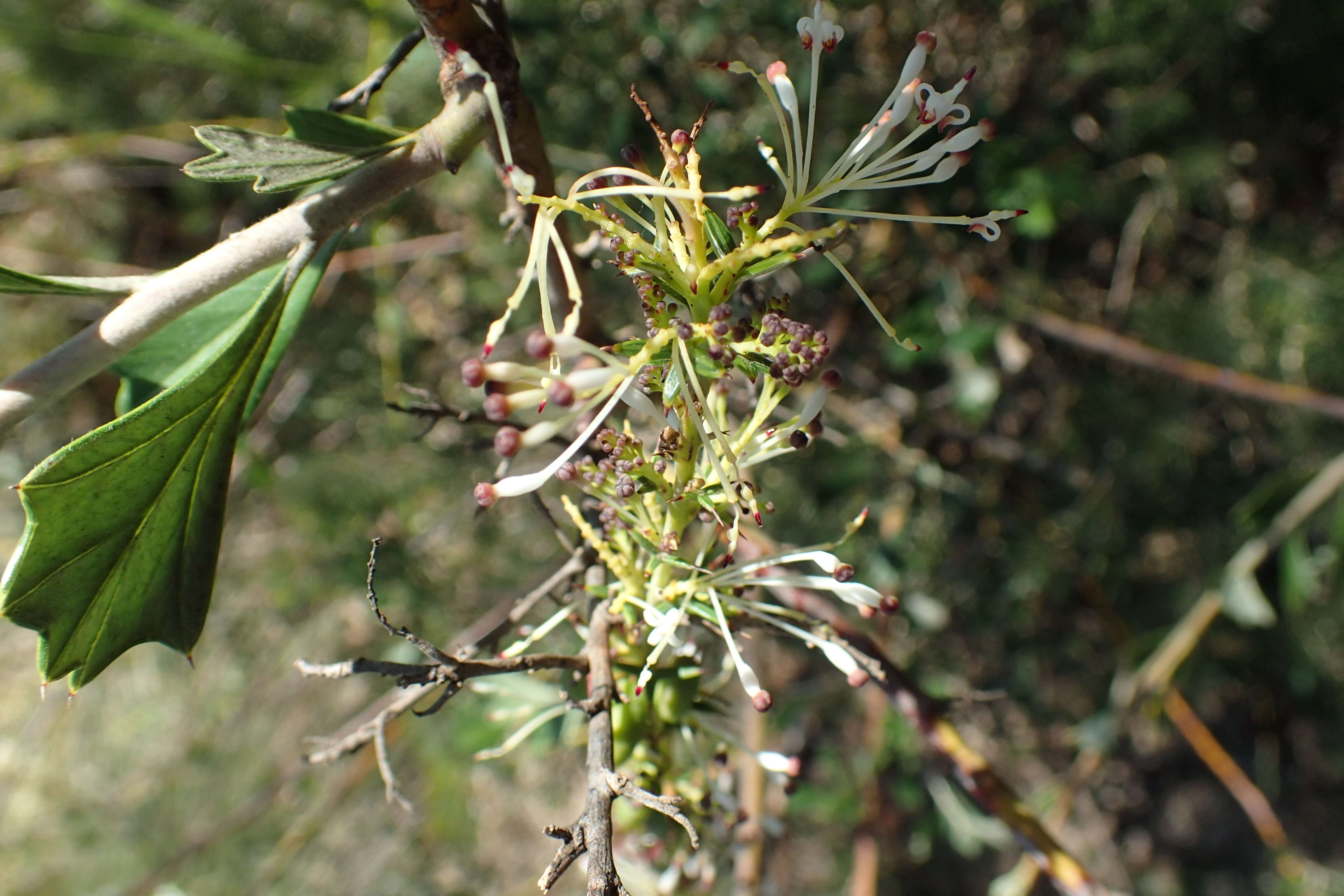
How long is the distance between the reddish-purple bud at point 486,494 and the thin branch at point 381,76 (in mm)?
227

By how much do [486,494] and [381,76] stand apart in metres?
0.24

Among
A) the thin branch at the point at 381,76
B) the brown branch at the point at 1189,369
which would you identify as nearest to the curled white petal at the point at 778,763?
the thin branch at the point at 381,76

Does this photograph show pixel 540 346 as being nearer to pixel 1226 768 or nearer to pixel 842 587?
pixel 842 587

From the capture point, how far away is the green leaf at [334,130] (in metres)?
0.40

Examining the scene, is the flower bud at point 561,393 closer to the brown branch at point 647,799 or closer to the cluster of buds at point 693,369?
the cluster of buds at point 693,369

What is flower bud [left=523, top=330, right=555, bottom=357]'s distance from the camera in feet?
0.93

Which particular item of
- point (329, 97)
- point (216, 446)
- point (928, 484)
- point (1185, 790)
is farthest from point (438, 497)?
point (1185, 790)

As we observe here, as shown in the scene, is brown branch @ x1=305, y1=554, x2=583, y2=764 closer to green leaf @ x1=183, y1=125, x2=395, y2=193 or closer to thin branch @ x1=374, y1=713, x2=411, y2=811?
thin branch @ x1=374, y1=713, x2=411, y2=811

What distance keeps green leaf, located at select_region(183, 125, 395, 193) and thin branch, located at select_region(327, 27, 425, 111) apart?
48 mm

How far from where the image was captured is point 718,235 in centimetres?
35

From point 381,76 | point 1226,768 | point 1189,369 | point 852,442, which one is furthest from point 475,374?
point 1226,768

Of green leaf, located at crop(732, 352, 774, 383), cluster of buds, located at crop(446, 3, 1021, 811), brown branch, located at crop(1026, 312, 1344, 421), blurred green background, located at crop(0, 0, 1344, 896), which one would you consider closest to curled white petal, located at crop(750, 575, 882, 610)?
cluster of buds, located at crop(446, 3, 1021, 811)

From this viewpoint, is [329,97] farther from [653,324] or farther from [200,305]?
[653,324]

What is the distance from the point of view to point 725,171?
0.86 m
